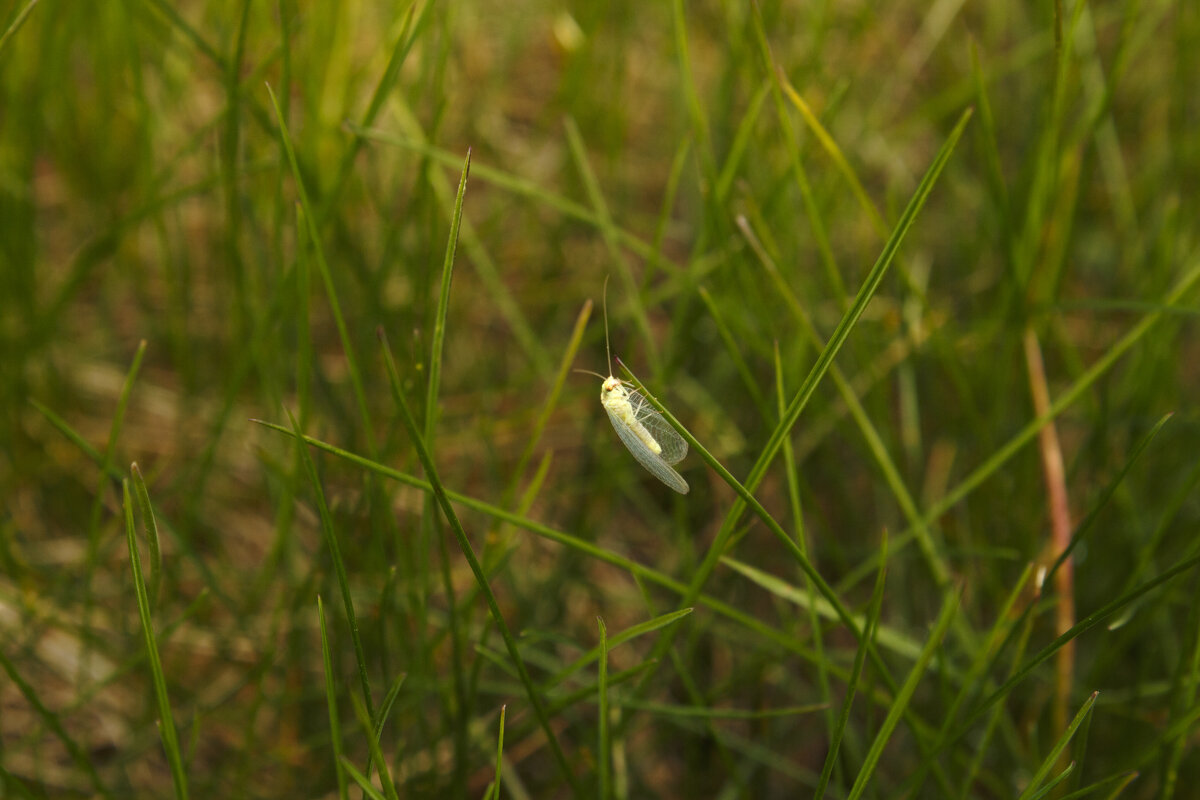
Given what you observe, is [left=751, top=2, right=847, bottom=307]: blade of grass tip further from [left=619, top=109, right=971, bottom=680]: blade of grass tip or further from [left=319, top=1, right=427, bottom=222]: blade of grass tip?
[left=319, top=1, right=427, bottom=222]: blade of grass tip

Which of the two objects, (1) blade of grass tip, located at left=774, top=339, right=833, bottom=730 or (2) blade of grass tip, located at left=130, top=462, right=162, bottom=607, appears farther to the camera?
(1) blade of grass tip, located at left=774, top=339, right=833, bottom=730

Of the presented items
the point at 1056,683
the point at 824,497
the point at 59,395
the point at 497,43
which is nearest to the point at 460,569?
the point at 824,497

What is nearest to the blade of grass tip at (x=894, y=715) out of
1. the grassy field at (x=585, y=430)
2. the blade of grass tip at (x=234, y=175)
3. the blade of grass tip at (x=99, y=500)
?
the grassy field at (x=585, y=430)

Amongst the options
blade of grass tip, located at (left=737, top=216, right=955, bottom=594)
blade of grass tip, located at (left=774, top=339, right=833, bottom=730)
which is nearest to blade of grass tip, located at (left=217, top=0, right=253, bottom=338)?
blade of grass tip, located at (left=737, top=216, right=955, bottom=594)

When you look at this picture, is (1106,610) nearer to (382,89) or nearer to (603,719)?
(603,719)

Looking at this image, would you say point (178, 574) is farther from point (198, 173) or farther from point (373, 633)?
point (198, 173)

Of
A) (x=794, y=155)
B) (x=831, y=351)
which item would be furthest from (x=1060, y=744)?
(x=794, y=155)

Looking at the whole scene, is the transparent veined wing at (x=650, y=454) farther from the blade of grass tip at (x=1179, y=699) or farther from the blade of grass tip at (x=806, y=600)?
the blade of grass tip at (x=1179, y=699)

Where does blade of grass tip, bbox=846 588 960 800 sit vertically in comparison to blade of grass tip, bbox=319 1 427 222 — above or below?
below

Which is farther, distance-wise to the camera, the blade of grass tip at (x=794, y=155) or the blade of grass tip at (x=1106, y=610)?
the blade of grass tip at (x=794, y=155)
